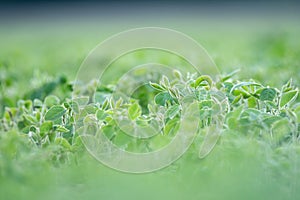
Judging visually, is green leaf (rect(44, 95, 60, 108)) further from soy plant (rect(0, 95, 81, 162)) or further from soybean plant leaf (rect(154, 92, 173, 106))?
soybean plant leaf (rect(154, 92, 173, 106))

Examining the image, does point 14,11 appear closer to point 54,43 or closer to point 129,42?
point 54,43

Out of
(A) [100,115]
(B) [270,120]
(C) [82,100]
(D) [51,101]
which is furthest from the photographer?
(D) [51,101]

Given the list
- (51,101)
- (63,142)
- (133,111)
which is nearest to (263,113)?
(133,111)

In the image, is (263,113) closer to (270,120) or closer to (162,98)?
(270,120)

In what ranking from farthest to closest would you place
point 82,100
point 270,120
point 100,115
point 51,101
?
point 51,101, point 82,100, point 100,115, point 270,120

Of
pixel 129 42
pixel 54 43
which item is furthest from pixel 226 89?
pixel 54 43

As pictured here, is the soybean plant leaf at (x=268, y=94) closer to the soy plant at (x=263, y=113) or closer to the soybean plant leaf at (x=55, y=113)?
the soy plant at (x=263, y=113)
